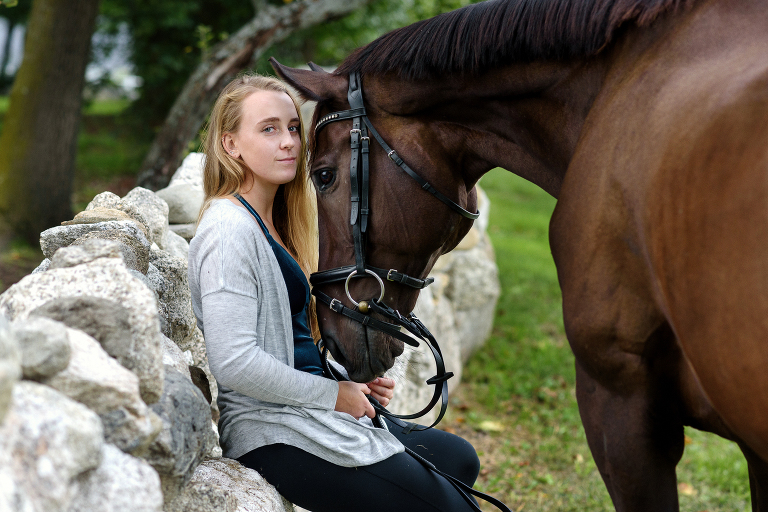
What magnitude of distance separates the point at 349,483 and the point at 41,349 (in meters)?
0.96

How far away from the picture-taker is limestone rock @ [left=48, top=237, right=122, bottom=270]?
147 cm

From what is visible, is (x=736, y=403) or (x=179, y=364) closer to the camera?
(x=736, y=403)

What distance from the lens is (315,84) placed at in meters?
1.95

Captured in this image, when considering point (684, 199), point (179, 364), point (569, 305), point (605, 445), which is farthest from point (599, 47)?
point (179, 364)

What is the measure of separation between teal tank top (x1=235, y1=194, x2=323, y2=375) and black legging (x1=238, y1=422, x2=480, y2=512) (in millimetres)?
304

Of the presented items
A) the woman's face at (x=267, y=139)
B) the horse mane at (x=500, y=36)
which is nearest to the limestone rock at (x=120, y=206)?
the woman's face at (x=267, y=139)

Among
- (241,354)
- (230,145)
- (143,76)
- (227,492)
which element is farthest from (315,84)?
(143,76)

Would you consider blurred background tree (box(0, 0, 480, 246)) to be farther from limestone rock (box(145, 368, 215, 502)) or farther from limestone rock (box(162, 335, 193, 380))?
limestone rock (box(145, 368, 215, 502))

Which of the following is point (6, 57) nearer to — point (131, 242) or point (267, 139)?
point (131, 242)

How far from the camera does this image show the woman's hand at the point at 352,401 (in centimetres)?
190

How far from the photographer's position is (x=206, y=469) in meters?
1.75

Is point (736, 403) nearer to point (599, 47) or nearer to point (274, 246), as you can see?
point (599, 47)

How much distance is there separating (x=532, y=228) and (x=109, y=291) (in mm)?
9103

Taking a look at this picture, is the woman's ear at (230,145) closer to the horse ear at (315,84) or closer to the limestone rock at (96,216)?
the horse ear at (315,84)
